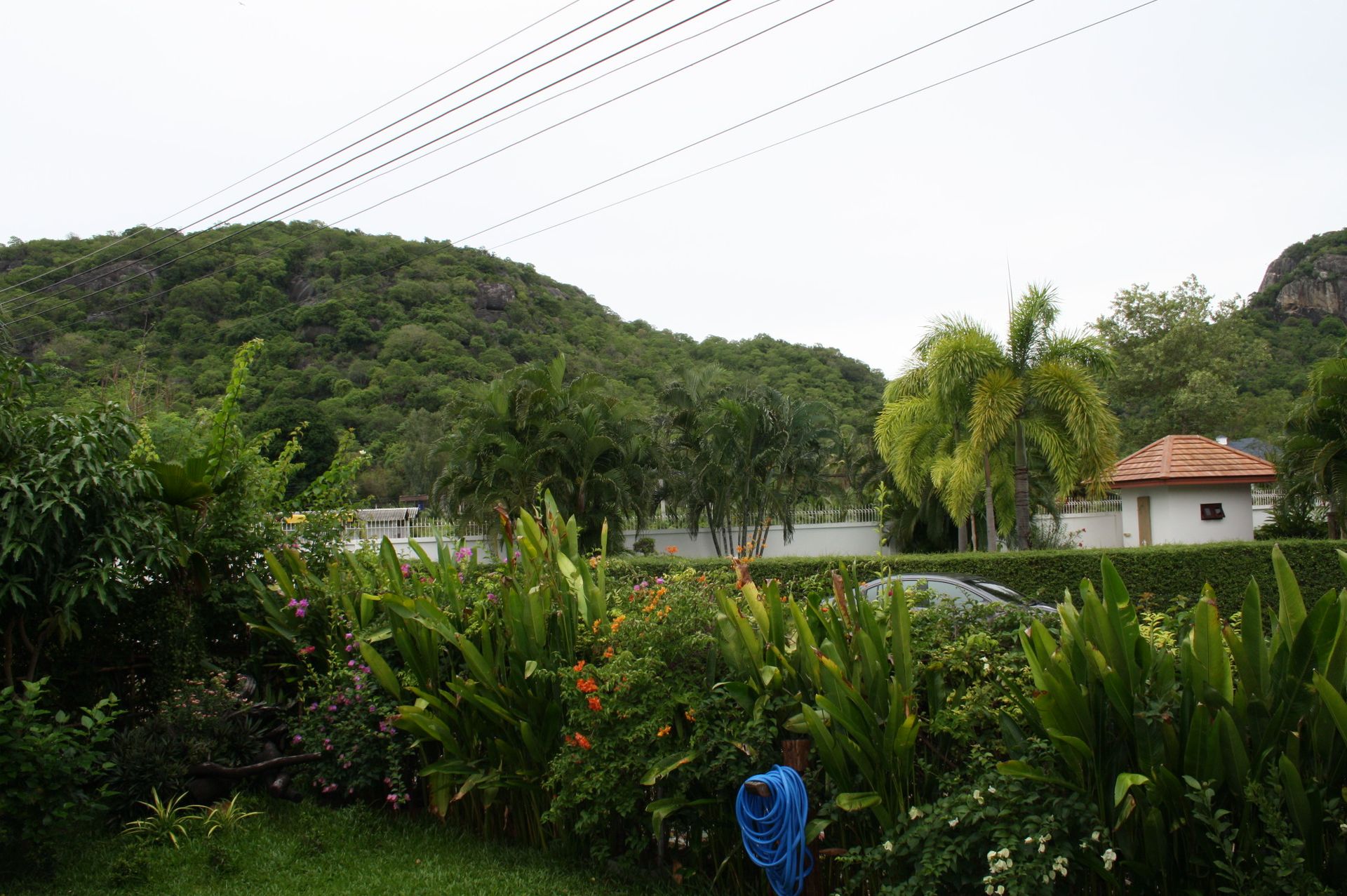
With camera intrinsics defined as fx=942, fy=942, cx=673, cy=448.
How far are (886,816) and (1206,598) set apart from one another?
1414 millimetres

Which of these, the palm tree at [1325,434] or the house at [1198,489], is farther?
the house at [1198,489]

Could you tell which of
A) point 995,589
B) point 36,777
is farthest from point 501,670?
point 995,589

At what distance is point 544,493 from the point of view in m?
5.98

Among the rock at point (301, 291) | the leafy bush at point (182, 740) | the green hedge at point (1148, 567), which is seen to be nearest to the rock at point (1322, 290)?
the green hedge at point (1148, 567)

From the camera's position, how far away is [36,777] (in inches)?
182

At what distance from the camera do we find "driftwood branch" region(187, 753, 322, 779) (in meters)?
5.70

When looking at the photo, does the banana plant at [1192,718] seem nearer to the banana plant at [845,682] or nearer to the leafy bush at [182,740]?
the banana plant at [845,682]

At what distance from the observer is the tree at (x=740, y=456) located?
2564 centimetres

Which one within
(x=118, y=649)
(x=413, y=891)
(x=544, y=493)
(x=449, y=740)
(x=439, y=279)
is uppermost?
(x=439, y=279)

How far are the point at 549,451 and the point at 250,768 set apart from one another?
52.6 feet

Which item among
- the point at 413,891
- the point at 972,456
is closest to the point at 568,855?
the point at 413,891

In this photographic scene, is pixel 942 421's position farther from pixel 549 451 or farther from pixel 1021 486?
pixel 549 451

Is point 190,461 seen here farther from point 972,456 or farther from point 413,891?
point 972,456

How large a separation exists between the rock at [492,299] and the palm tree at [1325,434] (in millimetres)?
34631
